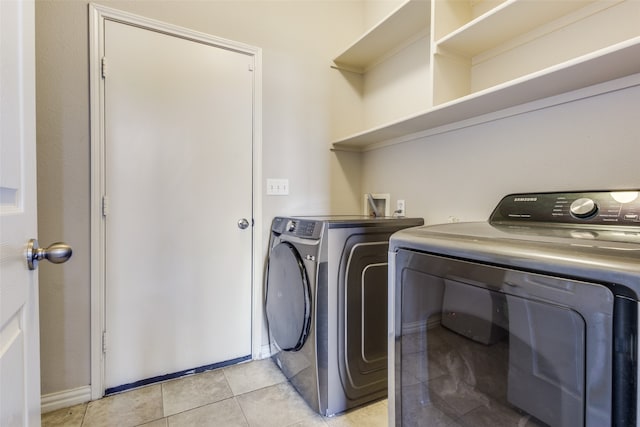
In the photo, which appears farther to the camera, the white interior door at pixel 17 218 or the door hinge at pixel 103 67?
the door hinge at pixel 103 67

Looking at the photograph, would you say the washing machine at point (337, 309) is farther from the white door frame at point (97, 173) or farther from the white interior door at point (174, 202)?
the white door frame at point (97, 173)

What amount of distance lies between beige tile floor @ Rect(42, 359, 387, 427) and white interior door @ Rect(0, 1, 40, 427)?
35.6 inches

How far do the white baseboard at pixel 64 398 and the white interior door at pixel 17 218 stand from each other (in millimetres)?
1086

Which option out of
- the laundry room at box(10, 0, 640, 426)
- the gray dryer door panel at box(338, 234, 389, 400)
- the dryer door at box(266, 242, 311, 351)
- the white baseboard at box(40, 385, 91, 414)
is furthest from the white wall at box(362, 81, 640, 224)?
the white baseboard at box(40, 385, 91, 414)

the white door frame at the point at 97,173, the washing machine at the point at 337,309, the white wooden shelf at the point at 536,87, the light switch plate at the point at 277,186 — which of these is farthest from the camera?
the light switch plate at the point at 277,186

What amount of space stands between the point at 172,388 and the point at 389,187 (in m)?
1.86

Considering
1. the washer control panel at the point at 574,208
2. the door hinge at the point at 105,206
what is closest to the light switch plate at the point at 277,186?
the door hinge at the point at 105,206

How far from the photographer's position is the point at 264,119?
2.04m

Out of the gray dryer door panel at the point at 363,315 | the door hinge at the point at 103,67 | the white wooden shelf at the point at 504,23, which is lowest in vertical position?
the gray dryer door panel at the point at 363,315

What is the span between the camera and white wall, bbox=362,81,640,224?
110 centimetres

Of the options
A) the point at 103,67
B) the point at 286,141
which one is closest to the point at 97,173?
Answer: the point at 103,67

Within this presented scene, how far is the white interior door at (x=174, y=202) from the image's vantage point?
1637mm

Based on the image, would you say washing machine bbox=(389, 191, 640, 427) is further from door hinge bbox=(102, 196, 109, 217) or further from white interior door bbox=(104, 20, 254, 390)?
door hinge bbox=(102, 196, 109, 217)

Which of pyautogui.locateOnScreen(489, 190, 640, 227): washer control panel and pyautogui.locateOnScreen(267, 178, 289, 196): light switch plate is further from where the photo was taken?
pyautogui.locateOnScreen(267, 178, 289, 196): light switch plate
